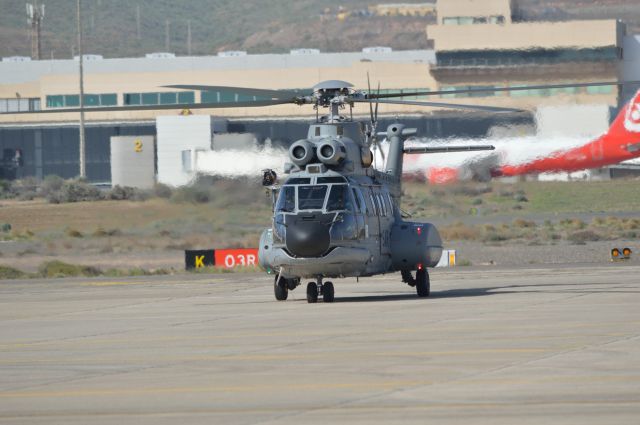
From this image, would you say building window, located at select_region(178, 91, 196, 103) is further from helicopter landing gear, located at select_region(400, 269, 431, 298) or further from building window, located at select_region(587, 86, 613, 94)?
helicopter landing gear, located at select_region(400, 269, 431, 298)

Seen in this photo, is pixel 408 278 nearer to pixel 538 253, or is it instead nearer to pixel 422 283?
pixel 422 283

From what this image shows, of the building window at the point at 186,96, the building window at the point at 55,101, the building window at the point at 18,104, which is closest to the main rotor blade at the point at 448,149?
the building window at the point at 186,96

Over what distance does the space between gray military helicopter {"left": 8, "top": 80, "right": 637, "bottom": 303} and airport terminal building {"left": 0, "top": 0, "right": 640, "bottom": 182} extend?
30991 mm

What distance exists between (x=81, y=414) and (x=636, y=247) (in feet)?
132

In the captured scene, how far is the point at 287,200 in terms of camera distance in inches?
1072

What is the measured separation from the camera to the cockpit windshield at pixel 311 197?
88.5 feet

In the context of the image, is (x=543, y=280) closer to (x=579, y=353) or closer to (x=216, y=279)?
(x=216, y=279)

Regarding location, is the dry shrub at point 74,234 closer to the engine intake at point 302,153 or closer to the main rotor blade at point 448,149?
the main rotor blade at point 448,149

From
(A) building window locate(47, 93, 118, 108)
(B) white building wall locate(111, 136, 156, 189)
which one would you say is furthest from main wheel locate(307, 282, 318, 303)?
(A) building window locate(47, 93, 118, 108)

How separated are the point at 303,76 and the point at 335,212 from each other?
8544cm

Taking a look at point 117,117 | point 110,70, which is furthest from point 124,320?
point 110,70

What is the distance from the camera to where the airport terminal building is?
258 feet

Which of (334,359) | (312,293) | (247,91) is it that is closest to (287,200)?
(312,293)

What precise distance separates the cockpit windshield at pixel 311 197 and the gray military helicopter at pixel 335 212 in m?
0.02
